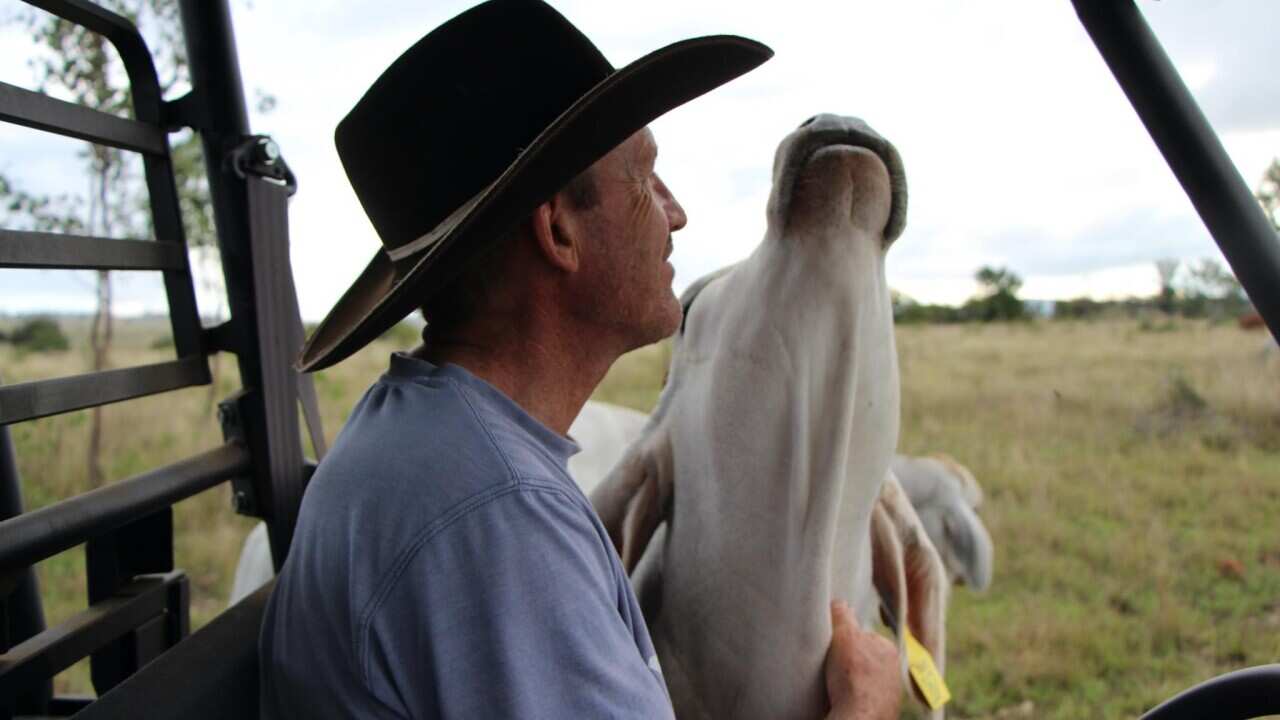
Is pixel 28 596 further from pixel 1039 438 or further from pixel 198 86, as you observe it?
pixel 1039 438

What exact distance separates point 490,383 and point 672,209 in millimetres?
372

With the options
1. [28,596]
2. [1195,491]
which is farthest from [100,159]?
[1195,491]

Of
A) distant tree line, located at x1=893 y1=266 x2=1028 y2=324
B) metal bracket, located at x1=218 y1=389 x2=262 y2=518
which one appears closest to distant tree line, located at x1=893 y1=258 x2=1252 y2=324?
distant tree line, located at x1=893 y1=266 x2=1028 y2=324

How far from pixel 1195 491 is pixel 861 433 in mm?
3540

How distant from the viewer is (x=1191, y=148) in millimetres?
1099

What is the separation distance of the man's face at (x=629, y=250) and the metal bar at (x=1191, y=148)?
53cm

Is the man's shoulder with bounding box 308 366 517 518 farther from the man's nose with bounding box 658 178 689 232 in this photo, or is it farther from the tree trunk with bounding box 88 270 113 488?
the tree trunk with bounding box 88 270 113 488

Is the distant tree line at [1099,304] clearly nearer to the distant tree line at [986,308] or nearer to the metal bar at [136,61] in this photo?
the distant tree line at [986,308]

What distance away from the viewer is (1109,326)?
243 inches

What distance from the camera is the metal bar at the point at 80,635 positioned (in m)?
1.13

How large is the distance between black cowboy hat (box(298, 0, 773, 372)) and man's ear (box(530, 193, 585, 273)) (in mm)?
60

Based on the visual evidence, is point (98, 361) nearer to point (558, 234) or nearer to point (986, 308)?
point (558, 234)

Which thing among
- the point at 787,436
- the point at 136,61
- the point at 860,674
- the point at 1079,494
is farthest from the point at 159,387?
the point at 1079,494

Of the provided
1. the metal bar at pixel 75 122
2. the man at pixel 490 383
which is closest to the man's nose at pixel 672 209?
the man at pixel 490 383
